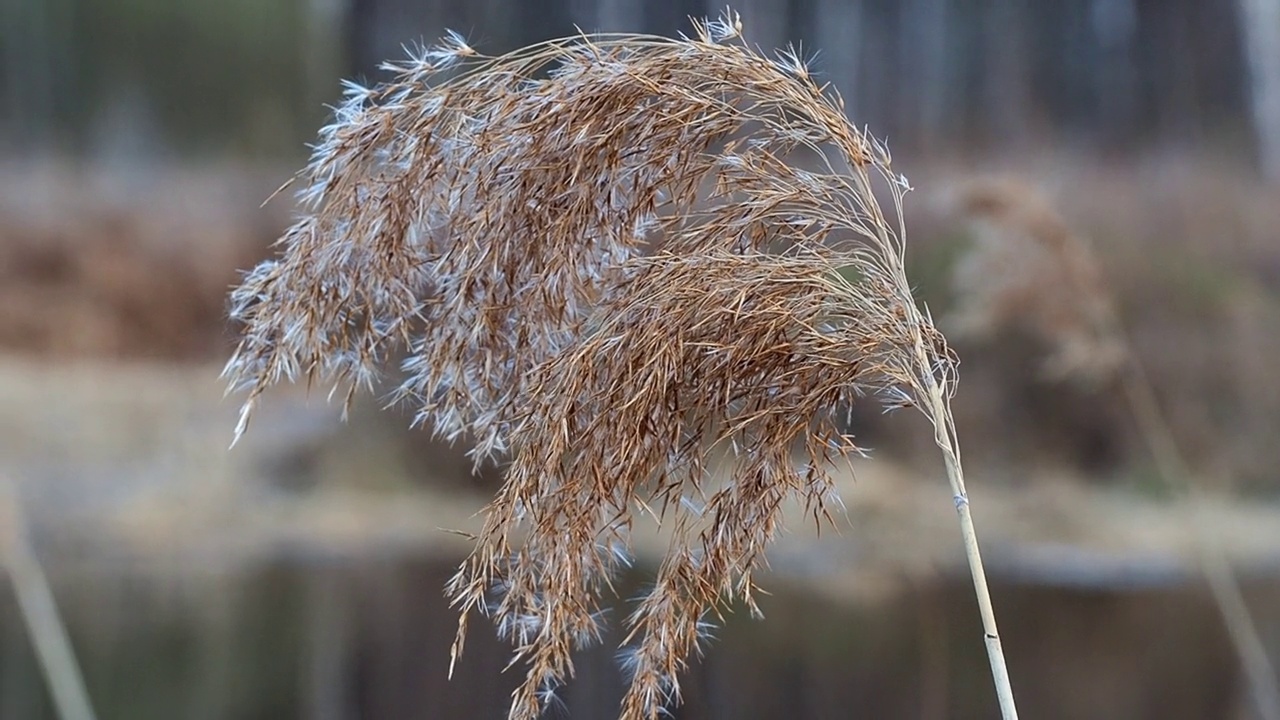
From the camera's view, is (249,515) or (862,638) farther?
(249,515)

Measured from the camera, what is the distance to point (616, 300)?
4.05ft

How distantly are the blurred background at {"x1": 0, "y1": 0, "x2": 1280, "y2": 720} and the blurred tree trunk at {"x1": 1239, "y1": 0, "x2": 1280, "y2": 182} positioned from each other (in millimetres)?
13

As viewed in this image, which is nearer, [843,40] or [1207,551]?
[1207,551]

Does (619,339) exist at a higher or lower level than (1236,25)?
lower

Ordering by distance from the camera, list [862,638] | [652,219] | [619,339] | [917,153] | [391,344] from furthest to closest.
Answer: [917,153] → [862,638] → [391,344] → [652,219] → [619,339]

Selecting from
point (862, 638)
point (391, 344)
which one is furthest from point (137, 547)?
point (391, 344)

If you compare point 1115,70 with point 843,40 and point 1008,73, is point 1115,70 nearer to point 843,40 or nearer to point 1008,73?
point 1008,73

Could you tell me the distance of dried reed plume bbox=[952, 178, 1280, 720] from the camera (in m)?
4.42

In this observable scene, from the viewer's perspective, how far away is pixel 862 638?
190 inches

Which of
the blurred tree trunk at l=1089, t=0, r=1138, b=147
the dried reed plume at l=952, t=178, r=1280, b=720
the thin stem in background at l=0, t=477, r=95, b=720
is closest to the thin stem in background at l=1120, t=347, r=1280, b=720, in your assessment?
the dried reed plume at l=952, t=178, r=1280, b=720

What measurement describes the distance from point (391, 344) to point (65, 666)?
428 cm

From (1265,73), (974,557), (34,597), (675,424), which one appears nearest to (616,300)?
(675,424)

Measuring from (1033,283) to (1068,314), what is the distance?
14.8 inches

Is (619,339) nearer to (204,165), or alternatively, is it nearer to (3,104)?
(204,165)
